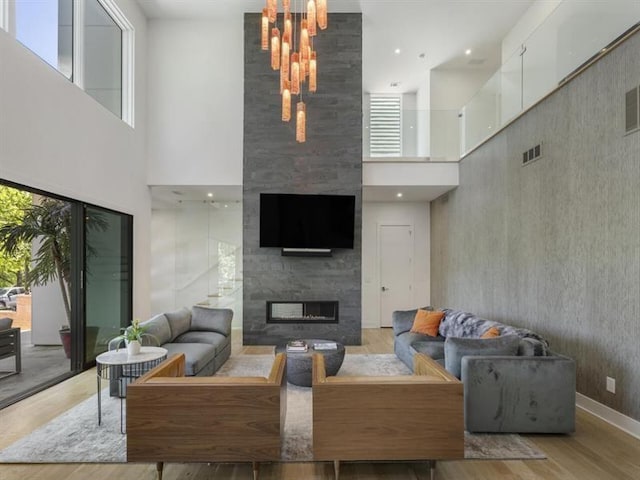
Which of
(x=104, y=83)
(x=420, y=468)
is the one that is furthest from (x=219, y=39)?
(x=420, y=468)

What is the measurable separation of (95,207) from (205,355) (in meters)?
2.73

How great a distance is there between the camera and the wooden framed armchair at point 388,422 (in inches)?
92.4

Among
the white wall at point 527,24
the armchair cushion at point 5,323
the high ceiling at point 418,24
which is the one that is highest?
the high ceiling at point 418,24

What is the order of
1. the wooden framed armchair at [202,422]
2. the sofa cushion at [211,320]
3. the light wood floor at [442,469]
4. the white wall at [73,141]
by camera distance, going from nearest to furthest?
1. the wooden framed armchair at [202,422]
2. the light wood floor at [442,469]
3. the white wall at [73,141]
4. the sofa cushion at [211,320]

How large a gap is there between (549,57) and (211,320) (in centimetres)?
540

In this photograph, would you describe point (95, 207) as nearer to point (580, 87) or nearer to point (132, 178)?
point (132, 178)

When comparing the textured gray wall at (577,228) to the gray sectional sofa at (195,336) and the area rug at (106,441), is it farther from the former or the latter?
→ the gray sectional sofa at (195,336)

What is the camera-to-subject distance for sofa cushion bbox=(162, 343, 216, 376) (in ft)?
12.5

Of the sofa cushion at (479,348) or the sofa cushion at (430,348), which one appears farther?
the sofa cushion at (430,348)

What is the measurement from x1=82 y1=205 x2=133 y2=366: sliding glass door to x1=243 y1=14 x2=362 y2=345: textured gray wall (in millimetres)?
1911

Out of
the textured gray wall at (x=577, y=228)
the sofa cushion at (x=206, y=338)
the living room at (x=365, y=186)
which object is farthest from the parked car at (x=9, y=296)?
the textured gray wall at (x=577, y=228)

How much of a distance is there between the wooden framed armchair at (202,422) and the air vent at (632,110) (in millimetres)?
3549

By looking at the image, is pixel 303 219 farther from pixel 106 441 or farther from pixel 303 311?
pixel 106 441

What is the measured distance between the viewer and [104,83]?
18.5ft
